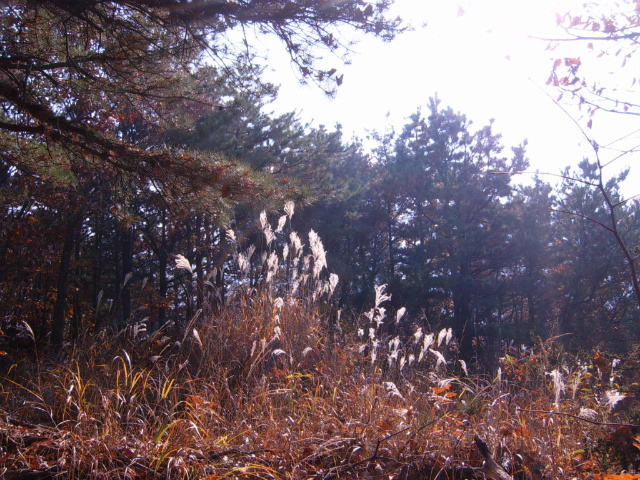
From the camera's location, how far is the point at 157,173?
4824 millimetres

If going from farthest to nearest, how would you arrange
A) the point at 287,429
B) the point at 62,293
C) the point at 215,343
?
the point at 62,293
the point at 215,343
the point at 287,429

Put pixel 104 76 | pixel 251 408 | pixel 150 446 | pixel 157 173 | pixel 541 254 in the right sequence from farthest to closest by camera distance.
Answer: pixel 541 254
pixel 104 76
pixel 157 173
pixel 251 408
pixel 150 446

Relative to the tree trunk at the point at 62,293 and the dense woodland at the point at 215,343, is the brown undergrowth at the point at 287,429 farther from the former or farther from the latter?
the tree trunk at the point at 62,293

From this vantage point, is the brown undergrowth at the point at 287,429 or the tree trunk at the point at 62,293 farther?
the tree trunk at the point at 62,293

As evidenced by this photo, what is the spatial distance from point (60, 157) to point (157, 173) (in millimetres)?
1394

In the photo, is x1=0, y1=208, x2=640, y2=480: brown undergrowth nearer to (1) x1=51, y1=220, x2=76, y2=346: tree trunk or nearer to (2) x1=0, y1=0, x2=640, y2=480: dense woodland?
(2) x1=0, y1=0, x2=640, y2=480: dense woodland

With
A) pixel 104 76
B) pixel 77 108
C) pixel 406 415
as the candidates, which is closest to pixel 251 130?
pixel 77 108

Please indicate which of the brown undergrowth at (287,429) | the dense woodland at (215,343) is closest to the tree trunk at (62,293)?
the dense woodland at (215,343)

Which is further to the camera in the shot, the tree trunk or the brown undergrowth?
the tree trunk

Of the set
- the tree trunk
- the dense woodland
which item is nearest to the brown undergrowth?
the dense woodland

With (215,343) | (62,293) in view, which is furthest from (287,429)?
(62,293)

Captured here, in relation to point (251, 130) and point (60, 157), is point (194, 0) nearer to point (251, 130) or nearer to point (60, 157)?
point (60, 157)

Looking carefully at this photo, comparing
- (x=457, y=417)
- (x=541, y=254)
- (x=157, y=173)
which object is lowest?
(x=457, y=417)

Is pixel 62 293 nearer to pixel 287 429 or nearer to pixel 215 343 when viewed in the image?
pixel 215 343
